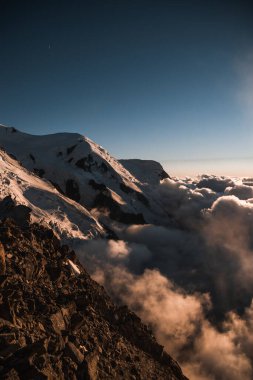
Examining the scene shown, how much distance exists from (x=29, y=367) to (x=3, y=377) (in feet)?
5.19

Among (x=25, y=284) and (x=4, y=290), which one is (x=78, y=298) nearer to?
(x=25, y=284)

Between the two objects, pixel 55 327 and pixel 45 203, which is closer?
pixel 55 327

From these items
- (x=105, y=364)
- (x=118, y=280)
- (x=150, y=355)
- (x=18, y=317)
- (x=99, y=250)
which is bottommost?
(x=118, y=280)

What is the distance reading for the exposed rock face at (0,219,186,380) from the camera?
67.4 ft

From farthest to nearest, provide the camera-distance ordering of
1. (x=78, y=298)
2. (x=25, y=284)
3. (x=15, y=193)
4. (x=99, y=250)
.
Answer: (x=99, y=250), (x=15, y=193), (x=78, y=298), (x=25, y=284)

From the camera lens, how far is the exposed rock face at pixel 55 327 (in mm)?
20547

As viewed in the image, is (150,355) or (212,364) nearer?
(150,355)

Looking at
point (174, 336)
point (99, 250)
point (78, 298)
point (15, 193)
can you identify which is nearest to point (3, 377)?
point (78, 298)

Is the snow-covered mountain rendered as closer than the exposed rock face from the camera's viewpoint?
No

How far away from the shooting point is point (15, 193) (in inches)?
4471

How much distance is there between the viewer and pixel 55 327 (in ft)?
89.8

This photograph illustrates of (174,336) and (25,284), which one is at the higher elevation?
(25,284)

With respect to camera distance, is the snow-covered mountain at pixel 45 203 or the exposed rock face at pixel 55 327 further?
the snow-covered mountain at pixel 45 203

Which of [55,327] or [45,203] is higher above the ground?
[55,327]
